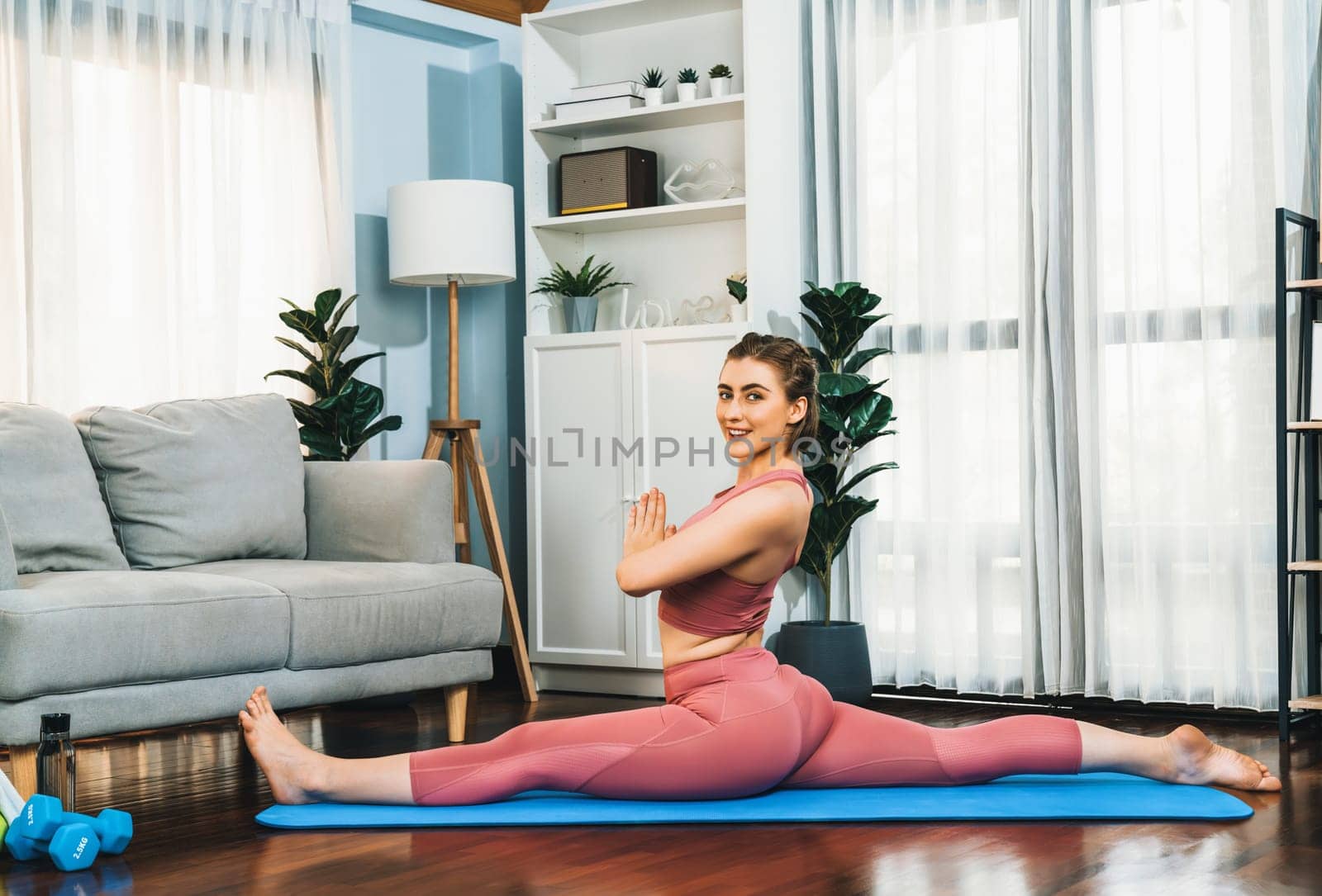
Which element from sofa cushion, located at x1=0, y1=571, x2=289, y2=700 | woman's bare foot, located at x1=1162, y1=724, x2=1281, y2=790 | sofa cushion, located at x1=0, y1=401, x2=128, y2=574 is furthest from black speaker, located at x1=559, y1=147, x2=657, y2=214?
woman's bare foot, located at x1=1162, y1=724, x2=1281, y2=790

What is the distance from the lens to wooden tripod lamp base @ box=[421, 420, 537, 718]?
458cm

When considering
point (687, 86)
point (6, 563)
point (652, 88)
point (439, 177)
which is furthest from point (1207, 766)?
point (439, 177)

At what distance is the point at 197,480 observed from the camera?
12.2ft

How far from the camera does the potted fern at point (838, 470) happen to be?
4.25 meters

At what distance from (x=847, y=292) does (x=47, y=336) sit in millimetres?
2330

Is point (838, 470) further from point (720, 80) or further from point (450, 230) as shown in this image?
point (450, 230)

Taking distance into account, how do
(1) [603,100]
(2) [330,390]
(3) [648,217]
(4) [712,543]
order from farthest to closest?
1. (3) [648,217]
2. (1) [603,100]
3. (2) [330,390]
4. (4) [712,543]

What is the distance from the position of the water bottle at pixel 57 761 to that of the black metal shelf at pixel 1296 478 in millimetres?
2827

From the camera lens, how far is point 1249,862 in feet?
7.89

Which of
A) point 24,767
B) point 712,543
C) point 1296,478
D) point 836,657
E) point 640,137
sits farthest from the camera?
point 640,137

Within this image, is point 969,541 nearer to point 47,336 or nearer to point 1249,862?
point 1249,862

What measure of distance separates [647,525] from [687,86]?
243 cm

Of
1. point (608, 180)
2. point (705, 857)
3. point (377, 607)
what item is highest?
point (608, 180)

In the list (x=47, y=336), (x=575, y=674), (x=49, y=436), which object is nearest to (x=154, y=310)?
(x=47, y=336)
